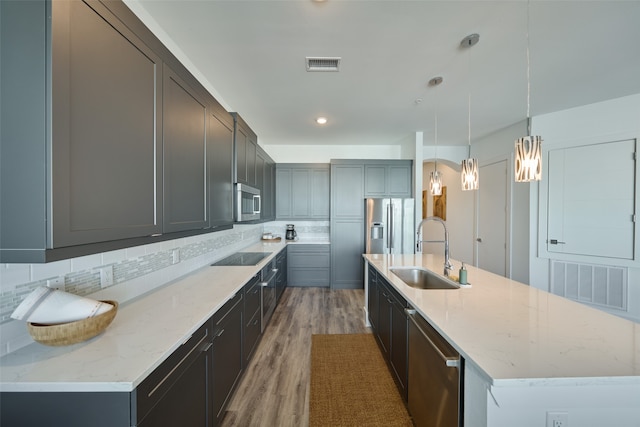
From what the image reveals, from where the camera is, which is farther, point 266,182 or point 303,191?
point 303,191

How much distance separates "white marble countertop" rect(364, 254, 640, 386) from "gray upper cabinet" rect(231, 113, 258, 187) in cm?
207

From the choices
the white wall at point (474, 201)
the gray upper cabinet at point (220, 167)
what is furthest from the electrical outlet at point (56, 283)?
the white wall at point (474, 201)

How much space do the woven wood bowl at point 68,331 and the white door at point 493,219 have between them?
523cm

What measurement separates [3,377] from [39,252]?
18.6 inches

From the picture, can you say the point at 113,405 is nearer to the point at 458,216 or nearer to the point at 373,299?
the point at 373,299

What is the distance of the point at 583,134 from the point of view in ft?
10.8

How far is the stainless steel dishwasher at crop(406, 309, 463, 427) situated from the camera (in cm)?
108

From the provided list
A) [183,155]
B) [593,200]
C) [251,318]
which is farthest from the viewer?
[593,200]

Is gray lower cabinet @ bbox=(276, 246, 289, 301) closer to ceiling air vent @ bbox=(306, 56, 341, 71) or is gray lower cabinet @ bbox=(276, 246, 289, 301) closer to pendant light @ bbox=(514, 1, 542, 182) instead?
ceiling air vent @ bbox=(306, 56, 341, 71)

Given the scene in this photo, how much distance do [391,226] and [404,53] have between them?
2920 mm

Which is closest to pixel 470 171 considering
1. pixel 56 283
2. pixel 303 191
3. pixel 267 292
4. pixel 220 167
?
pixel 220 167

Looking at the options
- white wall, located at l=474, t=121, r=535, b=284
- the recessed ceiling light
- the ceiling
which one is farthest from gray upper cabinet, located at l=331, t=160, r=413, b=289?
the recessed ceiling light

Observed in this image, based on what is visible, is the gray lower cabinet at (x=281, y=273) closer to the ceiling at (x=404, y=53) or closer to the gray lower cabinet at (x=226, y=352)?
the gray lower cabinet at (x=226, y=352)

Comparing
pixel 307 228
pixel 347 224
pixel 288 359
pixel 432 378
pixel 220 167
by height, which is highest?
pixel 220 167
